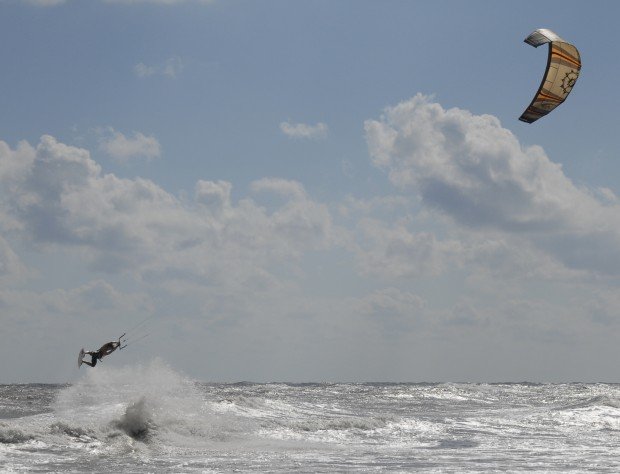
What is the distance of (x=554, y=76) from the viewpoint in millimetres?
18500

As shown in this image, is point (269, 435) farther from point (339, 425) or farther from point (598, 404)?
point (598, 404)

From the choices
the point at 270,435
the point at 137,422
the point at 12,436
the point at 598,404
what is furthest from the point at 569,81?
the point at 598,404

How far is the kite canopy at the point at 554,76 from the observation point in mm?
18250

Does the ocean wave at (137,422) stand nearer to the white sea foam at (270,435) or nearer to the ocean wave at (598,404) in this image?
the white sea foam at (270,435)

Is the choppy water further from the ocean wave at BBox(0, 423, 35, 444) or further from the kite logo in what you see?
the kite logo

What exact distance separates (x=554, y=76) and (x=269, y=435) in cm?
1272

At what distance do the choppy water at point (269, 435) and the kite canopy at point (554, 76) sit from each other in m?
7.40

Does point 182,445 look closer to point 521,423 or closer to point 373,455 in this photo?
point 373,455

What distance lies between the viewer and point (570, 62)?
61.6 ft

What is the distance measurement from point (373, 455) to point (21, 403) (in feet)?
72.3

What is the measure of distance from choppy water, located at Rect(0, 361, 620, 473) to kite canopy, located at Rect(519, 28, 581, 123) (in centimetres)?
740

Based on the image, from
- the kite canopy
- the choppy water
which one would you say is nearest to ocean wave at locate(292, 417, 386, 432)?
the choppy water

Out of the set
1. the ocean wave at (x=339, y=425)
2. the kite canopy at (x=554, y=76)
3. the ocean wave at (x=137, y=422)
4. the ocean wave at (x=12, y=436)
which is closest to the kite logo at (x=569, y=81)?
the kite canopy at (x=554, y=76)

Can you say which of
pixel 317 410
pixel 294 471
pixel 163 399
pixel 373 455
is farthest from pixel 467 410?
pixel 294 471
